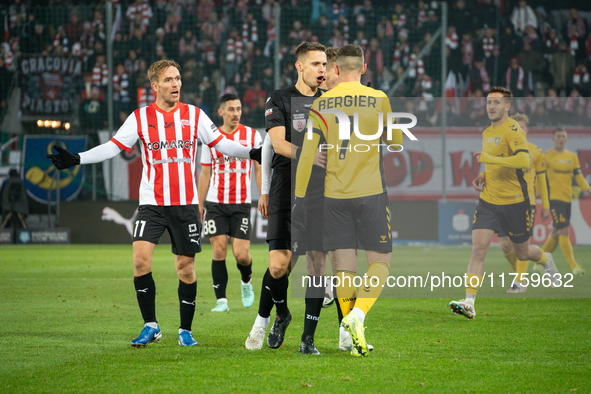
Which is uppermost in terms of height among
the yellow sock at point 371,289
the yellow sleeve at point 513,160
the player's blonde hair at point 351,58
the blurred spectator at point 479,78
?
the blurred spectator at point 479,78

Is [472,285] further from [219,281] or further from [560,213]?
[560,213]

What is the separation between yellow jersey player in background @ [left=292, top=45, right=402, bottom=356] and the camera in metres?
4.64

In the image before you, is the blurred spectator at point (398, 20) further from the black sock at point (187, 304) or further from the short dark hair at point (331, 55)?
the black sock at point (187, 304)

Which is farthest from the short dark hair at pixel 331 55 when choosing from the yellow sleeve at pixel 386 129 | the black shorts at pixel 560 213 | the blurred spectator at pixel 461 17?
the blurred spectator at pixel 461 17

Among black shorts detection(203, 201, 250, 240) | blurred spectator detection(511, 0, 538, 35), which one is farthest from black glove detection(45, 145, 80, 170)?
blurred spectator detection(511, 0, 538, 35)

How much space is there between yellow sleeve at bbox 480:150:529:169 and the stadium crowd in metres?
10.0

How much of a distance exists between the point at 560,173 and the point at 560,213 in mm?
677

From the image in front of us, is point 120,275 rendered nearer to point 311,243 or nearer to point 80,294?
point 80,294

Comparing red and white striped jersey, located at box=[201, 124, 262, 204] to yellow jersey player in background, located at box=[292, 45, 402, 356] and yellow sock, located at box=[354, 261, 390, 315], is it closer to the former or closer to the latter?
yellow jersey player in background, located at box=[292, 45, 402, 356]

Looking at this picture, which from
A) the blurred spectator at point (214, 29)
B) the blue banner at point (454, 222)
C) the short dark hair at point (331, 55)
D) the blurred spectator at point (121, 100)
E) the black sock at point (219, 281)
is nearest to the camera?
the short dark hair at point (331, 55)

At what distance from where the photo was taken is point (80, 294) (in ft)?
27.5

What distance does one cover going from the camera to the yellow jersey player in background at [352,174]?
464 cm

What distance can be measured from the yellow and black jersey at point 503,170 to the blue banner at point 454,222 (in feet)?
17.6

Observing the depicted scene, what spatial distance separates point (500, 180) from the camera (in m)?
7.20
